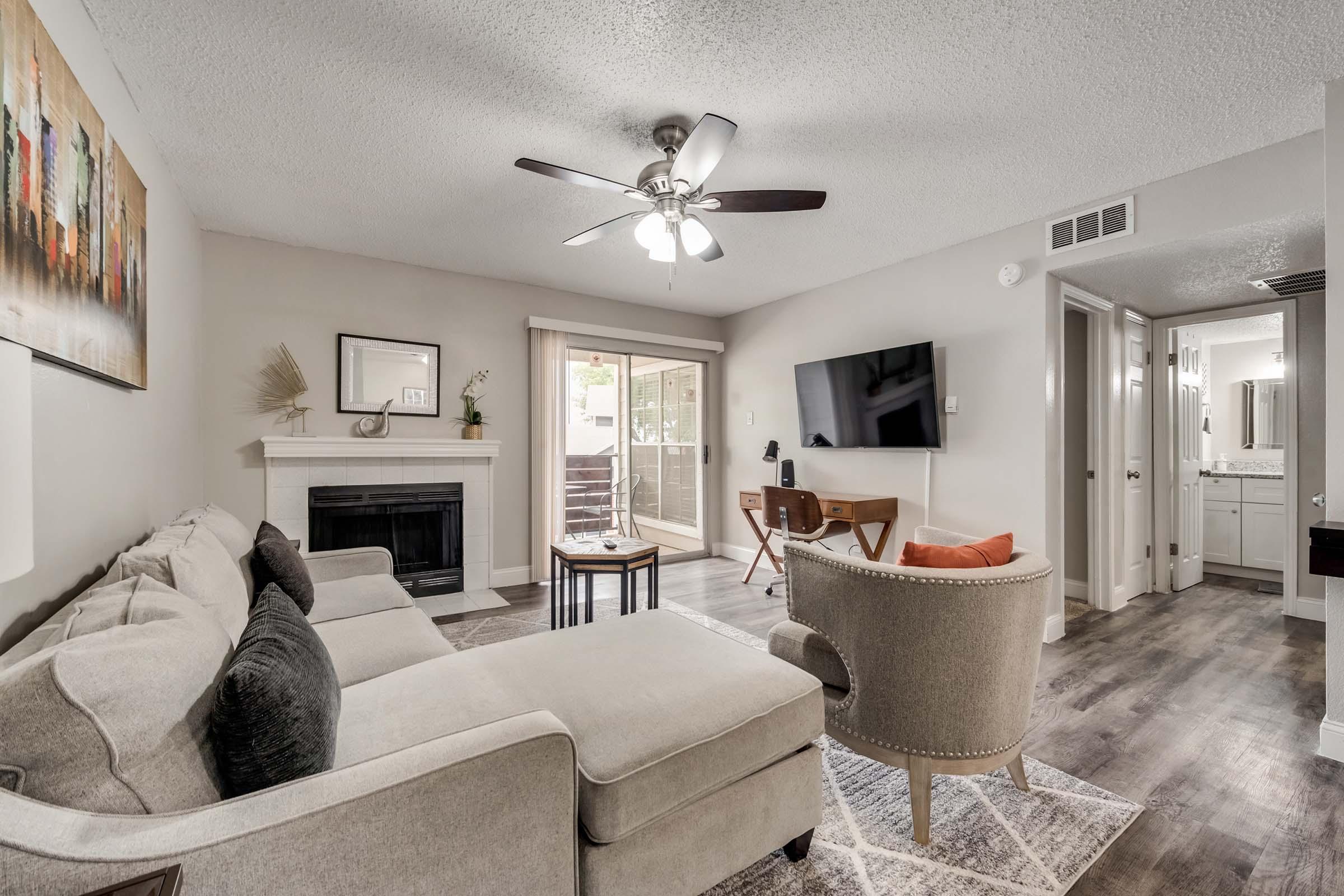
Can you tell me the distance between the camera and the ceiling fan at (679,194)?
80.3 inches

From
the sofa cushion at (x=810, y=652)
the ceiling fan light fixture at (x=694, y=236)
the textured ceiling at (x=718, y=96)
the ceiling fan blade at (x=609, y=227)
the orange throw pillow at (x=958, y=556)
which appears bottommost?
the sofa cushion at (x=810, y=652)

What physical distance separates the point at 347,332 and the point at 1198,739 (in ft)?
16.4

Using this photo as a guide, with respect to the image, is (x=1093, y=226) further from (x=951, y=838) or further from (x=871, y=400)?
(x=951, y=838)

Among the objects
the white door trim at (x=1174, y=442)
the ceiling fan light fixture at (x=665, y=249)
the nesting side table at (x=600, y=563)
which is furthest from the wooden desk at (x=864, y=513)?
the ceiling fan light fixture at (x=665, y=249)

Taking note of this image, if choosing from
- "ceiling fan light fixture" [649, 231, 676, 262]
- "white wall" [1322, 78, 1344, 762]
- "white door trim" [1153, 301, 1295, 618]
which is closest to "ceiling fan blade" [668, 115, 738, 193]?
"ceiling fan light fixture" [649, 231, 676, 262]

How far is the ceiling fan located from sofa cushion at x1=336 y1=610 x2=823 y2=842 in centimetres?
166

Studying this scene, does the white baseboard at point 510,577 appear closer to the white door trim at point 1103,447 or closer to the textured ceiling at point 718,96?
the textured ceiling at point 718,96

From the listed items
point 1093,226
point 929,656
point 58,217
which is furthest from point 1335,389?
point 58,217

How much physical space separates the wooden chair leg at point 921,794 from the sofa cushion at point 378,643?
1.47m

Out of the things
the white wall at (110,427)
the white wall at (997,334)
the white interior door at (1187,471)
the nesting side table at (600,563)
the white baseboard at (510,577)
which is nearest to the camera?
the white wall at (110,427)

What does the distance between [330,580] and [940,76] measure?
333cm

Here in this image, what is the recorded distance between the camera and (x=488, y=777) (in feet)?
3.21

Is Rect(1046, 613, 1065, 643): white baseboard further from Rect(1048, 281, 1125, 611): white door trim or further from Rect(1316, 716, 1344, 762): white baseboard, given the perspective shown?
Rect(1316, 716, 1344, 762): white baseboard

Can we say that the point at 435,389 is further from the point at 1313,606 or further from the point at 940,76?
the point at 1313,606
